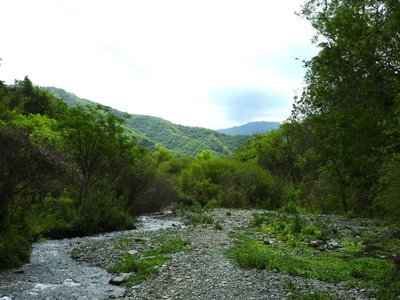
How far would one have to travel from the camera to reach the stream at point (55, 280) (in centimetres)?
1002

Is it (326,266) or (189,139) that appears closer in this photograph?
(326,266)

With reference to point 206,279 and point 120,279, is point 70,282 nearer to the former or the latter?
point 120,279

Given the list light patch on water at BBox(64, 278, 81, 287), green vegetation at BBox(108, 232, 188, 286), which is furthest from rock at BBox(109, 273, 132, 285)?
light patch on water at BBox(64, 278, 81, 287)

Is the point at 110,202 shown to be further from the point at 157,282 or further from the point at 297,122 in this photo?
the point at 297,122

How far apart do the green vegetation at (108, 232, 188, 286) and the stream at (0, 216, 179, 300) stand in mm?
538

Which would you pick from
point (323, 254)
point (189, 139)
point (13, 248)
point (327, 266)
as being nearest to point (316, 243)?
point (323, 254)

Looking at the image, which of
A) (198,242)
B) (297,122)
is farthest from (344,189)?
(198,242)

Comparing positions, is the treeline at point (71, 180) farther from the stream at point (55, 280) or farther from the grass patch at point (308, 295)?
the grass patch at point (308, 295)

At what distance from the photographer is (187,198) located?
3816 centimetres

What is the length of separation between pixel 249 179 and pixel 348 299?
26.4m

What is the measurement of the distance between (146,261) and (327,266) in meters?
5.95

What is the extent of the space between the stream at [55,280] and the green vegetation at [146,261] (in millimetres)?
538

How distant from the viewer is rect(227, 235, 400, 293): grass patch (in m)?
10.1

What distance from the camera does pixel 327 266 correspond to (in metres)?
11.5
